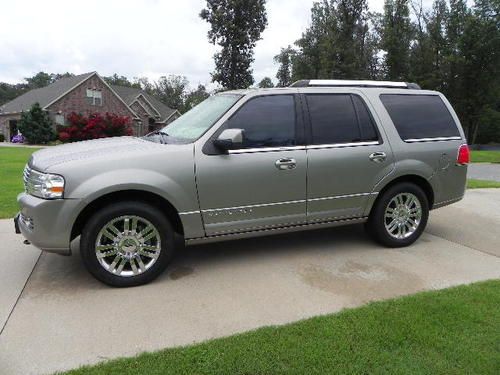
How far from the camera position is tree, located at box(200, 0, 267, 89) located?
3164 centimetres

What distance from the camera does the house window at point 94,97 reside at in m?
42.7

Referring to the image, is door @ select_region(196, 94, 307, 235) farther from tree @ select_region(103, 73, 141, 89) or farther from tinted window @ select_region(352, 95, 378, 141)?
tree @ select_region(103, 73, 141, 89)

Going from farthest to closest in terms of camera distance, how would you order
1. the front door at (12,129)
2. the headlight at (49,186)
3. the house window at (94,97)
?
the front door at (12,129) → the house window at (94,97) → the headlight at (49,186)

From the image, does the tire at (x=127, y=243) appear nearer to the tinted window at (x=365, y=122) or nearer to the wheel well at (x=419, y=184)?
the tinted window at (x=365, y=122)

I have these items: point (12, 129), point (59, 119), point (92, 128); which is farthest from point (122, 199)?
point (12, 129)

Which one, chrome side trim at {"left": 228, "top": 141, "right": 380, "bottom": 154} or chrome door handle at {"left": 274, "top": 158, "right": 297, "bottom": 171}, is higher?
chrome side trim at {"left": 228, "top": 141, "right": 380, "bottom": 154}

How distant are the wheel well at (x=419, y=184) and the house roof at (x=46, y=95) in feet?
133

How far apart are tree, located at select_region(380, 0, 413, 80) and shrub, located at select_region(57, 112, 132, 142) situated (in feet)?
75.1

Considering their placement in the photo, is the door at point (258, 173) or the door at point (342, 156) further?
the door at point (342, 156)

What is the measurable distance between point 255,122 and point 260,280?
1617 mm

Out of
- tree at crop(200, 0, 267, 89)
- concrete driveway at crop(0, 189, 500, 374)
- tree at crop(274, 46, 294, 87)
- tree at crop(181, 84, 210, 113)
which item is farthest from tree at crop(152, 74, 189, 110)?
concrete driveway at crop(0, 189, 500, 374)

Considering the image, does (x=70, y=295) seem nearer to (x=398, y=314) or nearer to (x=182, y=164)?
(x=182, y=164)

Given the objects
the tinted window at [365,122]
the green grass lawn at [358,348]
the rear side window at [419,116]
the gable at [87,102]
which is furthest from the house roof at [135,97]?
the green grass lawn at [358,348]

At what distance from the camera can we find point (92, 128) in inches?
1361
